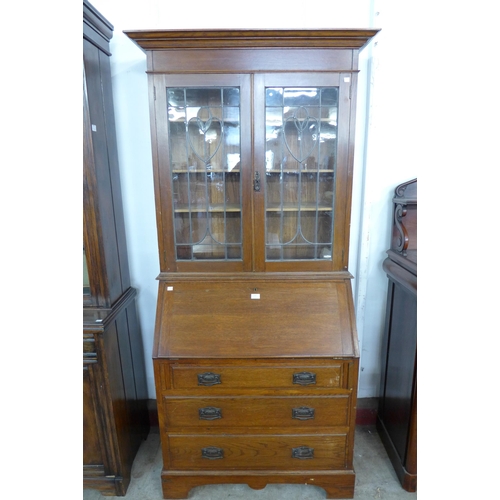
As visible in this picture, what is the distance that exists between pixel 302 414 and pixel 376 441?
0.77m

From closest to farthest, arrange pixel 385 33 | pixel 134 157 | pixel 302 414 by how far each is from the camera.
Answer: pixel 302 414 → pixel 385 33 → pixel 134 157

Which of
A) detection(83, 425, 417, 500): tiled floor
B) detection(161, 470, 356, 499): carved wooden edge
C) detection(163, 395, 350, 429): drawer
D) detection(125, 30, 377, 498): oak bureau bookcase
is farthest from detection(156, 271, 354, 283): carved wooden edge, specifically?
detection(83, 425, 417, 500): tiled floor

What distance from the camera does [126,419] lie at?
1.74 meters

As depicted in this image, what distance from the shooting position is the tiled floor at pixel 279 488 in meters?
1.67

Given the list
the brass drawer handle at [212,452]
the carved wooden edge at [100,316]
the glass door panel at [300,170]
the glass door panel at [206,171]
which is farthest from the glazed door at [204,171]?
the brass drawer handle at [212,452]

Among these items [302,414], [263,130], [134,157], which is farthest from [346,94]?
[302,414]

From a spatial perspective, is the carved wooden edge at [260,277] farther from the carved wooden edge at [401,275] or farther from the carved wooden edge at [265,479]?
the carved wooden edge at [265,479]

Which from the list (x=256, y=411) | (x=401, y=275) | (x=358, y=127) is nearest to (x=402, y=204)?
(x=401, y=275)

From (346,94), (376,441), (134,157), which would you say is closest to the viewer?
(346,94)

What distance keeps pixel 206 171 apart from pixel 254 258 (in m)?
0.47

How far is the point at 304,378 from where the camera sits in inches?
59.6

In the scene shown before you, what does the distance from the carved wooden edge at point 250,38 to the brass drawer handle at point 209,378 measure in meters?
1.42

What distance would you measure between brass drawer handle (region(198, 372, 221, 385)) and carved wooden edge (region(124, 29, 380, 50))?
142cm
